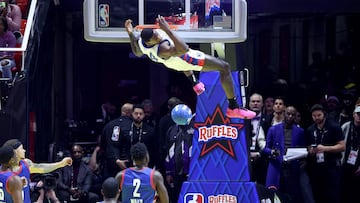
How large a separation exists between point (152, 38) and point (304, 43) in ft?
33.5

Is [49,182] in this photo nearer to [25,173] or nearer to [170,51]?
[25,173]

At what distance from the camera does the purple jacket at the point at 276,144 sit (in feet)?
46.1

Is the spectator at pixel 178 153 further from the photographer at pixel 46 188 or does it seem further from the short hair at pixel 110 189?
the short hair at pixel 110 189

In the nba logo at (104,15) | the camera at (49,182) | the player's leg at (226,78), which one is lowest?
the camera at (49,182)

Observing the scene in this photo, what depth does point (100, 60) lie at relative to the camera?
1995 cm

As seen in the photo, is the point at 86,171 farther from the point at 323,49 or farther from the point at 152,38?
the point at 323,49

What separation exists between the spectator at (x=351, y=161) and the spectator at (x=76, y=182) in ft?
12.5

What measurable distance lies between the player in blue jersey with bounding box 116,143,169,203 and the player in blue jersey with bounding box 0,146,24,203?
1.14 meters

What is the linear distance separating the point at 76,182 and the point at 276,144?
3.17 meters

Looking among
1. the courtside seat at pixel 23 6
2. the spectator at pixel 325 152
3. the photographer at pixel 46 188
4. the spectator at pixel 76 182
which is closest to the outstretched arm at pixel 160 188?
the photographer at pixel 46 188

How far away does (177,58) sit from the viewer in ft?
34.8

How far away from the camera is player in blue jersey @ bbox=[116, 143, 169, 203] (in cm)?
1086

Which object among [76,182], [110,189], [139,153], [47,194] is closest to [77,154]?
[76,182]

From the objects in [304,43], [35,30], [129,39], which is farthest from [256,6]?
[129,39]
